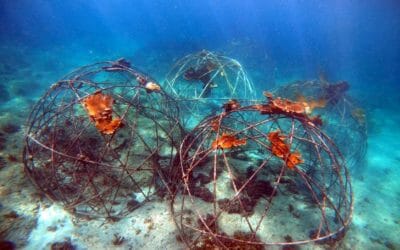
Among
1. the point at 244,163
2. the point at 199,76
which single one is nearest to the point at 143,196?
the point at 244,163

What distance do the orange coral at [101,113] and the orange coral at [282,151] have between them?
2444 mm

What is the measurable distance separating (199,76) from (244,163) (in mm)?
3618

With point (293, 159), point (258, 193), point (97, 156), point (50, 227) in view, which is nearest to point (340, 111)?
point (258, 193)

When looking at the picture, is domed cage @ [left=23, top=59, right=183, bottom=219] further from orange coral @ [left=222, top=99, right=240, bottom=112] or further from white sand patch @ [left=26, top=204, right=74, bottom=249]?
orange coral @ [left=222, top=99, right=240, bottom=112]

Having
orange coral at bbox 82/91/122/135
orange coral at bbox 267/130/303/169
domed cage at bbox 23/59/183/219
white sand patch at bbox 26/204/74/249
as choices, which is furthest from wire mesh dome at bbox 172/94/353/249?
white sand patch at bbox 26/204/74/249

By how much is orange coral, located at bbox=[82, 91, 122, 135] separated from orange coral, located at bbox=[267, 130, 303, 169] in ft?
8.02

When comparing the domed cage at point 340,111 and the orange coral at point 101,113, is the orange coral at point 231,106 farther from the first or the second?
the domed cage at point 340,111

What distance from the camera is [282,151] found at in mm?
3777

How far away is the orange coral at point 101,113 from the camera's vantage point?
4156 mm

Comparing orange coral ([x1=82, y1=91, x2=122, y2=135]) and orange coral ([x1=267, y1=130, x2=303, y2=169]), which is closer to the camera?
orange coral ([x1=267, y1=130, x2=303, y2=169])

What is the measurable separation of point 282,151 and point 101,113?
2865mm

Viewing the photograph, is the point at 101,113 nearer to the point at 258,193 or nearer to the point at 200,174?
the point at 200,174

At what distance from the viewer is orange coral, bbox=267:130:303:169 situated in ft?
12.2

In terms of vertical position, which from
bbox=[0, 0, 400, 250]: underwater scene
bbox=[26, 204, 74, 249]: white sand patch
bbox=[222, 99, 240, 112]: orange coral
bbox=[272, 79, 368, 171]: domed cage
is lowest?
bbox=[26, 204, 74, 249]: white sand patch
